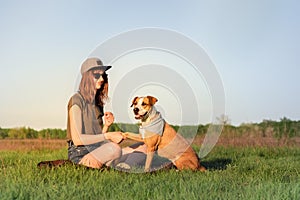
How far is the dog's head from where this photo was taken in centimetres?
551

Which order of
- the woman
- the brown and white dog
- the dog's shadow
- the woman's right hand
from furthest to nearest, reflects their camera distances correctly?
1. the dog's shadow
2. the woman
3. the brown and white dog
4. the woman's right hand

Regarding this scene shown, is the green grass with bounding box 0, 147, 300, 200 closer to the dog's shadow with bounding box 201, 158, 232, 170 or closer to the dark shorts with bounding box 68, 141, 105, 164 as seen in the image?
the dark shorts with bounding box 68, 141, 105, 164

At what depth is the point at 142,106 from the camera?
5516 millimetres

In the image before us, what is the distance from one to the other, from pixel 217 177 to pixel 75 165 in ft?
6.19

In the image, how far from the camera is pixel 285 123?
53.8 feet

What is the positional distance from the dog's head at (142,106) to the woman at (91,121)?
0.33 metres

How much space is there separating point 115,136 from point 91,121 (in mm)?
511

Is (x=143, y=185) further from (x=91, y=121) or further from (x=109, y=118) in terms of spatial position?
(x=91, y=121)

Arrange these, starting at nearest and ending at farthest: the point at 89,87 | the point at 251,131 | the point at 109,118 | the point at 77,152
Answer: the point at 109,118 → the point at 89,87 → the point at 77,152 → the point at 251,131

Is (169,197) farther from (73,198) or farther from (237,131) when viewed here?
(237,131)

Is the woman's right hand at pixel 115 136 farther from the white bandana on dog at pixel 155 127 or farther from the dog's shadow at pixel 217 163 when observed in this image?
the dog's shadow at pixel 217 163

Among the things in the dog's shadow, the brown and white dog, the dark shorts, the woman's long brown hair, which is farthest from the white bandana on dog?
the dog's shadow

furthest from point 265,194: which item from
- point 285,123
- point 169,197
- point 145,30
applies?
point 285,123

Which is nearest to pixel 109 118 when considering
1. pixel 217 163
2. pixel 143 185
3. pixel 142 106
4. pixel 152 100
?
pixel 142 106
